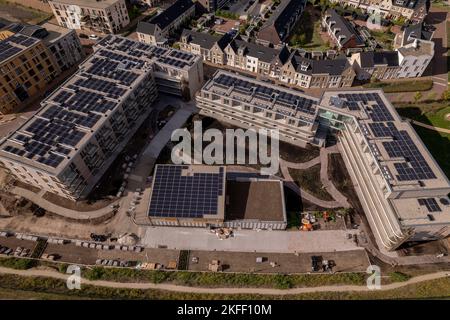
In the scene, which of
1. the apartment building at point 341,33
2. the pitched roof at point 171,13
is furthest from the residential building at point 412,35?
the pitched roof at point 171,13

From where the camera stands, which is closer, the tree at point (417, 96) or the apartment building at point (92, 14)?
the tree at point (417, 96)

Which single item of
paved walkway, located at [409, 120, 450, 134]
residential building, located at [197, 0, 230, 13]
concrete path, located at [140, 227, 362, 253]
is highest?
residential building, located at [197, 0, 230, 13]

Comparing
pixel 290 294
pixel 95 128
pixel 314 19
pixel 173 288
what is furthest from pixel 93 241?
pixel 314 19

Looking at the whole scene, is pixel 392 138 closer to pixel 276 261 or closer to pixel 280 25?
pixel 276 261

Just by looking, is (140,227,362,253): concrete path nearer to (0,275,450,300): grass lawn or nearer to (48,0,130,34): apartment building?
(0,275,450,300): grass lawn

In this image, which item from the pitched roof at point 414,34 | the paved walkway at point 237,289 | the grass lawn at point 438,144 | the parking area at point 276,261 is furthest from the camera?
the pitched roof at point 414,34

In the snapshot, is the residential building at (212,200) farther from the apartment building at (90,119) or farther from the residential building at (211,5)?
the residential building at (211,5)

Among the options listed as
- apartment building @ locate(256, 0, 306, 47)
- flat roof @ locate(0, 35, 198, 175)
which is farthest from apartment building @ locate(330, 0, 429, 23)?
flat roof @ locate(0, 35, 198, 175)
